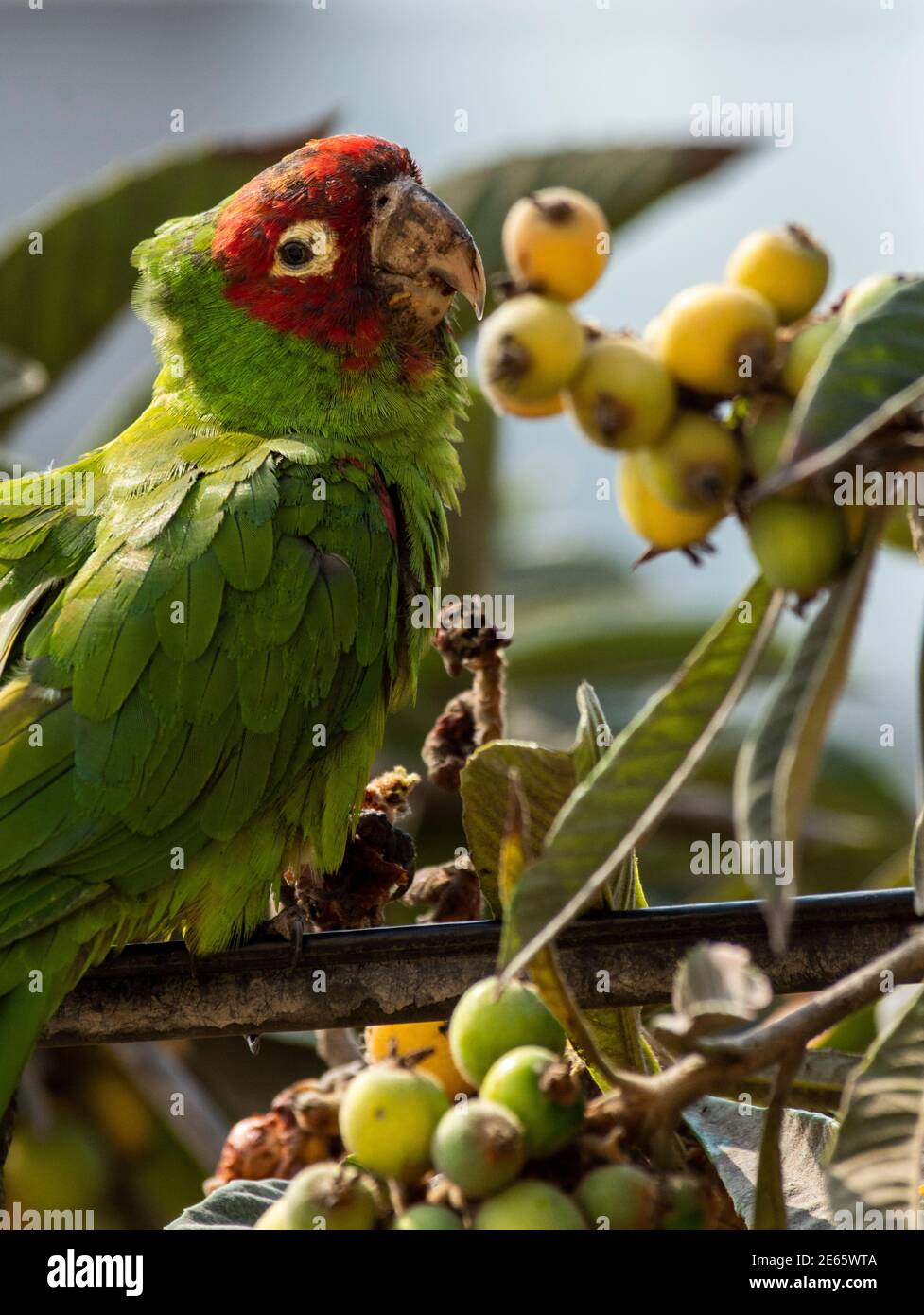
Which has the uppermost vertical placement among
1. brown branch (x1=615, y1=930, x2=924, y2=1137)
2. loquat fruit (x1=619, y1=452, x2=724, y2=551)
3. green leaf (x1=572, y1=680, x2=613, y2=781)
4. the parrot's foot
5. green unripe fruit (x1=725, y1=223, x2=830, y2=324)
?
green unripe fruit (x1=725, y1=223, x2=830, y2=324)

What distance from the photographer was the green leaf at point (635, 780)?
28.1 inches

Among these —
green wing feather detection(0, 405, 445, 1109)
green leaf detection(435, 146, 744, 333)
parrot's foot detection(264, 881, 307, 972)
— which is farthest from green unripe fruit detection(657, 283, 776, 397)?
green leaf detection(435, 146, 744, 333)

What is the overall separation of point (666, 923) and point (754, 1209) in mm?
253

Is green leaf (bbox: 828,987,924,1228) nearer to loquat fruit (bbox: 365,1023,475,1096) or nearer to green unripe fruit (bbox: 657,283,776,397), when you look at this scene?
green unripe fruit (bbox: 657,283,776,397)

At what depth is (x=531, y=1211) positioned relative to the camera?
635 mm

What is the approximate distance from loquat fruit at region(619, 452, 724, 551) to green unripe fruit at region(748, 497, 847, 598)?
25 millimetres

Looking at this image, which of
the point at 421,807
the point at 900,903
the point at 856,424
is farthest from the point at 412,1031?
the point at 421,807

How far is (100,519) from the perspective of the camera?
173 centimetres

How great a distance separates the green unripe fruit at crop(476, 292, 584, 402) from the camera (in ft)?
1.99

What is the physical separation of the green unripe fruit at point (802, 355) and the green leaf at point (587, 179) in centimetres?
214

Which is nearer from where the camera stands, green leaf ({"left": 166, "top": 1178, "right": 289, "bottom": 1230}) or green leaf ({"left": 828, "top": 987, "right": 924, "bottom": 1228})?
green leaf ({"left": 828, "top": 987, "right": 924, "bottom": 1228})

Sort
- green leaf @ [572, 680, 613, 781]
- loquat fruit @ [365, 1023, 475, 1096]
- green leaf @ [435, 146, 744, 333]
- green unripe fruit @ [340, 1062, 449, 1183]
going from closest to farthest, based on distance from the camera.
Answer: green unripe fruit @ [340, 1062, 449, 1183]
green leaf @ [572, 680, 613, 781]
loquat fruit @ [365, 1023, 475, 1096]
green leaf @ [435, 146, 744, 333]

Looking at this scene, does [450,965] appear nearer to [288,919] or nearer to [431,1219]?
[431,1219]
